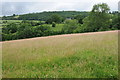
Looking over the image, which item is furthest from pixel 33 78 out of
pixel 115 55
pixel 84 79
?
pixel 115 55

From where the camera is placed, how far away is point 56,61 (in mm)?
6293

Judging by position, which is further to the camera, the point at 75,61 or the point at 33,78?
the point at 75,61

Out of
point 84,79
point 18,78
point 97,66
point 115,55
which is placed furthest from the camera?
point 115,55

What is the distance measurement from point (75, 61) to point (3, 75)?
2805 mm

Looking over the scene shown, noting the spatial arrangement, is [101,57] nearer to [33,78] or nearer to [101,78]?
[101,78]

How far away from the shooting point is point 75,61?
6.22 meters

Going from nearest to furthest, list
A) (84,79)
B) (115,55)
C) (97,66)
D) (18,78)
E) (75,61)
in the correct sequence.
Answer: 1. (84,79)
2. (18,78)
3. (97,66)
4. (75,61)
5. (115,55)

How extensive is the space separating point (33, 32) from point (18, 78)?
39.1 metres

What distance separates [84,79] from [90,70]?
2.60 ft

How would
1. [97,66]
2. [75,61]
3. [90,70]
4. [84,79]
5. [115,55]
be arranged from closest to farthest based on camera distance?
1. [84,79]
2. [90,70]
3. [97,66]
4. [75,61]
5. [115,55]

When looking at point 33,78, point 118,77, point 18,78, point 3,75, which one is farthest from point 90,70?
point 3,75

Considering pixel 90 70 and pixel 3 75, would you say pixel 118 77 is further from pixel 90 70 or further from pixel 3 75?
pixel 3 75

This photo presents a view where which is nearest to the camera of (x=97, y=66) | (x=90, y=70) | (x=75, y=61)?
(x=90, y=70)

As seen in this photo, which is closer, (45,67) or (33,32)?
(45,67)
